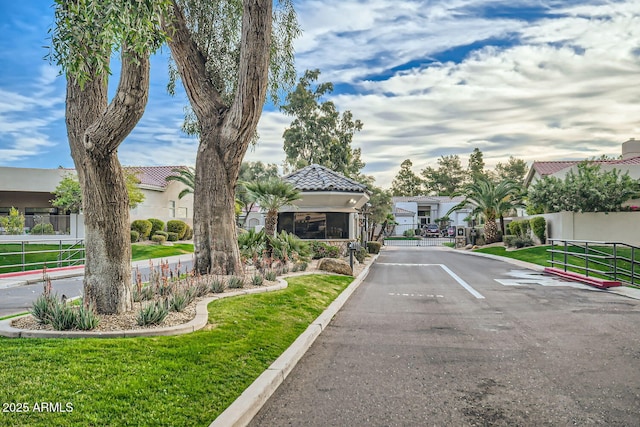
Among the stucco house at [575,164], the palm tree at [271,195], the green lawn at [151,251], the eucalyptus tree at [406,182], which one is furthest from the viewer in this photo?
the eucalyptus tree at [406,182]

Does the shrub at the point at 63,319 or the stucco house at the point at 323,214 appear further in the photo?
the stucco house at the point at 323,214

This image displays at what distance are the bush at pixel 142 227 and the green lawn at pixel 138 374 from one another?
29488 mm

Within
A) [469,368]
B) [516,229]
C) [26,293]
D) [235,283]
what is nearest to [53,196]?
[26,293]

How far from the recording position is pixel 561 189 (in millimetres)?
28125

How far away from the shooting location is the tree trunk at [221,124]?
11891mm

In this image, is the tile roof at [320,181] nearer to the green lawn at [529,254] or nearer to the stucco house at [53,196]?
the green lawn at [529,254]

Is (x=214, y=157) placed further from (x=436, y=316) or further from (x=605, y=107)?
(x=605, y=107)

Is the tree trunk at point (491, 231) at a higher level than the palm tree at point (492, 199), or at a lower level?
lower

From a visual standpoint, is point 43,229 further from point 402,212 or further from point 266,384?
point 402,212

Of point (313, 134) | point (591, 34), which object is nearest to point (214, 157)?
point (591, 34)

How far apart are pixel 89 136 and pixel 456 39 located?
1467 centimetres

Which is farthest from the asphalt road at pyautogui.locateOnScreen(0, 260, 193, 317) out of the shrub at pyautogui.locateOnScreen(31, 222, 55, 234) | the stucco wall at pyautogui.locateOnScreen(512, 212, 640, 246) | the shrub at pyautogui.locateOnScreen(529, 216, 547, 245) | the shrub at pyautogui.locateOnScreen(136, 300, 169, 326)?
the shrub at pyautogui.locateOnScreen(529, 216, 547, 245)

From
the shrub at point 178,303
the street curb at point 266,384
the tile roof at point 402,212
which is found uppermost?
the tile roof at point 402,212

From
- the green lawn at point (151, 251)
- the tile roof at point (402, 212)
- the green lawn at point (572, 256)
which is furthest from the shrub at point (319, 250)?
the tile roof at point (402, 212)
